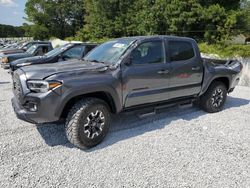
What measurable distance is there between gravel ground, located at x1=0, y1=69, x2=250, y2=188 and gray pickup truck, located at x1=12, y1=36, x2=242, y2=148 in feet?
1.43

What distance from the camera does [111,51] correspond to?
15.0 ft

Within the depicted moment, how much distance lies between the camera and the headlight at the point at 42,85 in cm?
343

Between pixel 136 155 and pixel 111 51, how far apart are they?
2.03 m

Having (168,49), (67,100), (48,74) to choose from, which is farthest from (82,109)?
(168,49)

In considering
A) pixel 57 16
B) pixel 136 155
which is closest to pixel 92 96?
pixel 136 155

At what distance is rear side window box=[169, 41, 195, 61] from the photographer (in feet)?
16.1

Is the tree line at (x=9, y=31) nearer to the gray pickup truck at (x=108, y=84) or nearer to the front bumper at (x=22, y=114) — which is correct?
the gray pickup truck at (x=108, y=84)

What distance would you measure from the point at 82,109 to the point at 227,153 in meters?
2.45

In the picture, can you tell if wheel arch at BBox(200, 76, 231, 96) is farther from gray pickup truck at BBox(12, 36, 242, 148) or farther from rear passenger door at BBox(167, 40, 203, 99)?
rear passenger door at BBox(167, 40, 203, 99)

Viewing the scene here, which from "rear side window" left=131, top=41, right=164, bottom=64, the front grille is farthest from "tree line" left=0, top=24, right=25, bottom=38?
"rear side window" left=131, top=41, right=164, bottom=64

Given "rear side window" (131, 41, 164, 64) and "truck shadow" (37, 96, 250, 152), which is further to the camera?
"rear side window" (131, 41, 164, 64)

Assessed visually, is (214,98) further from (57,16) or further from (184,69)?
(57,16)

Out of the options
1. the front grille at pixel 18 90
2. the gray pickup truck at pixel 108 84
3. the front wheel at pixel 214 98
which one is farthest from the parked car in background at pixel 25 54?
the front wheel at pixel 214 98

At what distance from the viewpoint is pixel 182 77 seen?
5.04 metres
